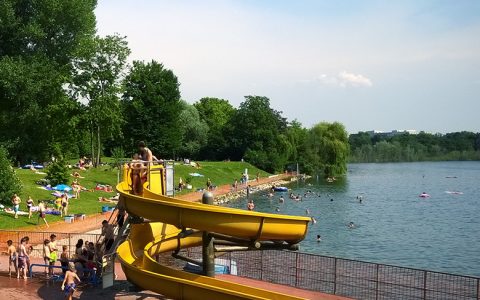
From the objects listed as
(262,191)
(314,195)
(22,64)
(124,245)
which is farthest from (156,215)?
(262,191)

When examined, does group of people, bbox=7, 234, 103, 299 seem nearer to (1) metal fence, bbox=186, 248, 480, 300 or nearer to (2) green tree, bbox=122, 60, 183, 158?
(1) metal fence, bbox=186, 248, 480, 300

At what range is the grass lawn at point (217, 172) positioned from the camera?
7188cm

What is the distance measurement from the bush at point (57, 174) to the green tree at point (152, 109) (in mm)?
33472

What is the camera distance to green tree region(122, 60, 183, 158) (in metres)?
79.5

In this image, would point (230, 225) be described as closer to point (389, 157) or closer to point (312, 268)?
point (312, 268)

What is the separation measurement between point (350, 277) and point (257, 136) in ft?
297

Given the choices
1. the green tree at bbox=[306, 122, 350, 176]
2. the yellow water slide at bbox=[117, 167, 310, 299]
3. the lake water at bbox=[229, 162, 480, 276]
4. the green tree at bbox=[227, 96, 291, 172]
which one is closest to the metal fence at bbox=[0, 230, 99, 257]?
the yellow water slide at bbox=[117, 167, 310, 299]

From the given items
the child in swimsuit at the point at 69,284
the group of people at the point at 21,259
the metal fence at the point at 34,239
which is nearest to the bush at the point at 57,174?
the metal fence at the point at 34,239

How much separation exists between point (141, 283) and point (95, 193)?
33.6m

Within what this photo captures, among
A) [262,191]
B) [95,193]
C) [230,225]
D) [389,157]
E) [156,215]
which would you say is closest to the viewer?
[230,225]

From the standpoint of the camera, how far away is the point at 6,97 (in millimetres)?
43312

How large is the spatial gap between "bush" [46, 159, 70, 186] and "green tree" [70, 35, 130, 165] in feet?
34.8

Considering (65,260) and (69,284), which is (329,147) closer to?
(65,260)

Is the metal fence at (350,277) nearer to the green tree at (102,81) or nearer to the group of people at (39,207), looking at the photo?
the group of people at (39,207)
